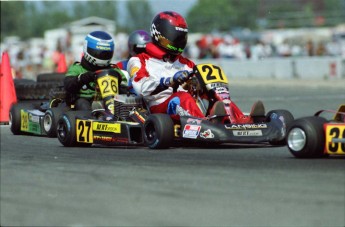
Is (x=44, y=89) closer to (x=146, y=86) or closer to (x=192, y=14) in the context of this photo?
(x=146, y=86)

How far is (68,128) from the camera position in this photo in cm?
887

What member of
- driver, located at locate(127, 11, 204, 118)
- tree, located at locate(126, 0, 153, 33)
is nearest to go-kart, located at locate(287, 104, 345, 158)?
driver, located at locate(127, 11, 204, 118)

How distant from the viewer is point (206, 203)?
215 inches

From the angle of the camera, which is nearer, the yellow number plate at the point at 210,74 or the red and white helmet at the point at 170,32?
the yellow number plate at the point at 210,74

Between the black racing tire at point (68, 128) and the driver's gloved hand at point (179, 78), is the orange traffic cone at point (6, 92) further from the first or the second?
the driver's gloved hand at point (179, 78)

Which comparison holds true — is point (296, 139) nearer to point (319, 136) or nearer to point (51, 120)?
point (319, 136)

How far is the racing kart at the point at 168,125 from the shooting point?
25.8 feet

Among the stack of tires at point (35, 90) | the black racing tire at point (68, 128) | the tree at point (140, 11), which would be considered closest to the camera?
the black racing tire at point (68, 128)

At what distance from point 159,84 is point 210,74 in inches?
20.9

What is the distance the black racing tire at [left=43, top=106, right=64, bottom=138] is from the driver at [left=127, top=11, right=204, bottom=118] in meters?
1.18

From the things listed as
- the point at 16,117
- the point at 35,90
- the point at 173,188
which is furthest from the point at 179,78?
the point at 35,90

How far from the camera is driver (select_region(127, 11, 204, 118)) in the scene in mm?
8555

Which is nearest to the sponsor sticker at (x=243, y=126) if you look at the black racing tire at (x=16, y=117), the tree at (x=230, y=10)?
the black racing tire at (x=16, y=117)

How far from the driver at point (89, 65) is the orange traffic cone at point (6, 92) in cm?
276
